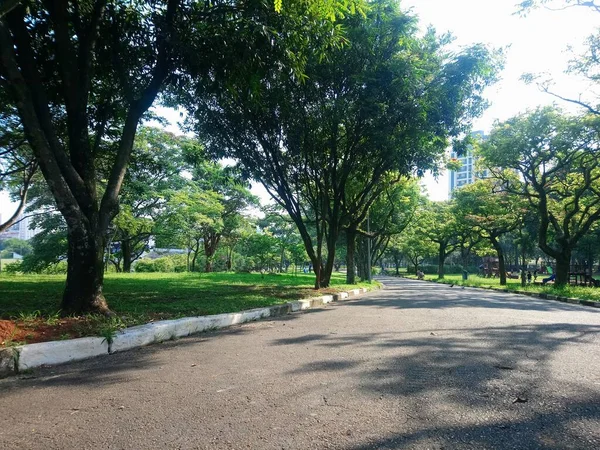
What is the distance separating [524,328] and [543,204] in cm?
1542

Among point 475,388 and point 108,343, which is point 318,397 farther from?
point 108,343

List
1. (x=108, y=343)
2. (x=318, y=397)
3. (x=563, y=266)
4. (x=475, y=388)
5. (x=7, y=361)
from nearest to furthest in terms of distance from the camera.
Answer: (x=318, y=397) → (x=475, y=388) → (x=7, y=361) → (x=108, y=343) → (x=563, y=266)

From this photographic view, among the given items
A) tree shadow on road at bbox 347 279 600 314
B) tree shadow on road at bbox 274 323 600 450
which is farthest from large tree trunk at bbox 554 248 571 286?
tree shadow on road at bbox 274 323 600 450

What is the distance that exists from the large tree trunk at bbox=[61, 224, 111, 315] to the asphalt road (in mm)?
1460

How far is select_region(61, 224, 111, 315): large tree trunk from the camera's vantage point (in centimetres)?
557

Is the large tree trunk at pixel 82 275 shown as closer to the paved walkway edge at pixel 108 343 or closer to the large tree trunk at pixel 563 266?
the paved walkway edge at pixel 108 343

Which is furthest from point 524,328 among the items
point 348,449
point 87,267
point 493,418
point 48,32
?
point 48,32

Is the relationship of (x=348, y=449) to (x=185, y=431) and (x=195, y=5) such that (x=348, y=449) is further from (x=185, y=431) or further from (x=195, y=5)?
(x=195, y=5)

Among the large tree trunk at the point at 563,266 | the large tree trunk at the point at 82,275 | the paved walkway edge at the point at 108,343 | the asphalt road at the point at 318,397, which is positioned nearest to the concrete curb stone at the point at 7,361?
the paved walkway edge at the point at 108,343

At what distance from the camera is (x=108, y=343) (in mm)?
4531

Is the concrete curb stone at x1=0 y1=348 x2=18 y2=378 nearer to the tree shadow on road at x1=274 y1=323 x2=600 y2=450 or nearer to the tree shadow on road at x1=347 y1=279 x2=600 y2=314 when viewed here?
the tree shadow on road at x1=274 y1=323 x2=600 y2=450

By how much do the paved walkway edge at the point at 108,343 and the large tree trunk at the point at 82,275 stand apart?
971 millimetres

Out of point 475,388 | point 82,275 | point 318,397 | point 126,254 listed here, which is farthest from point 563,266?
point 126,254

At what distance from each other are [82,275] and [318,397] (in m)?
4.15
